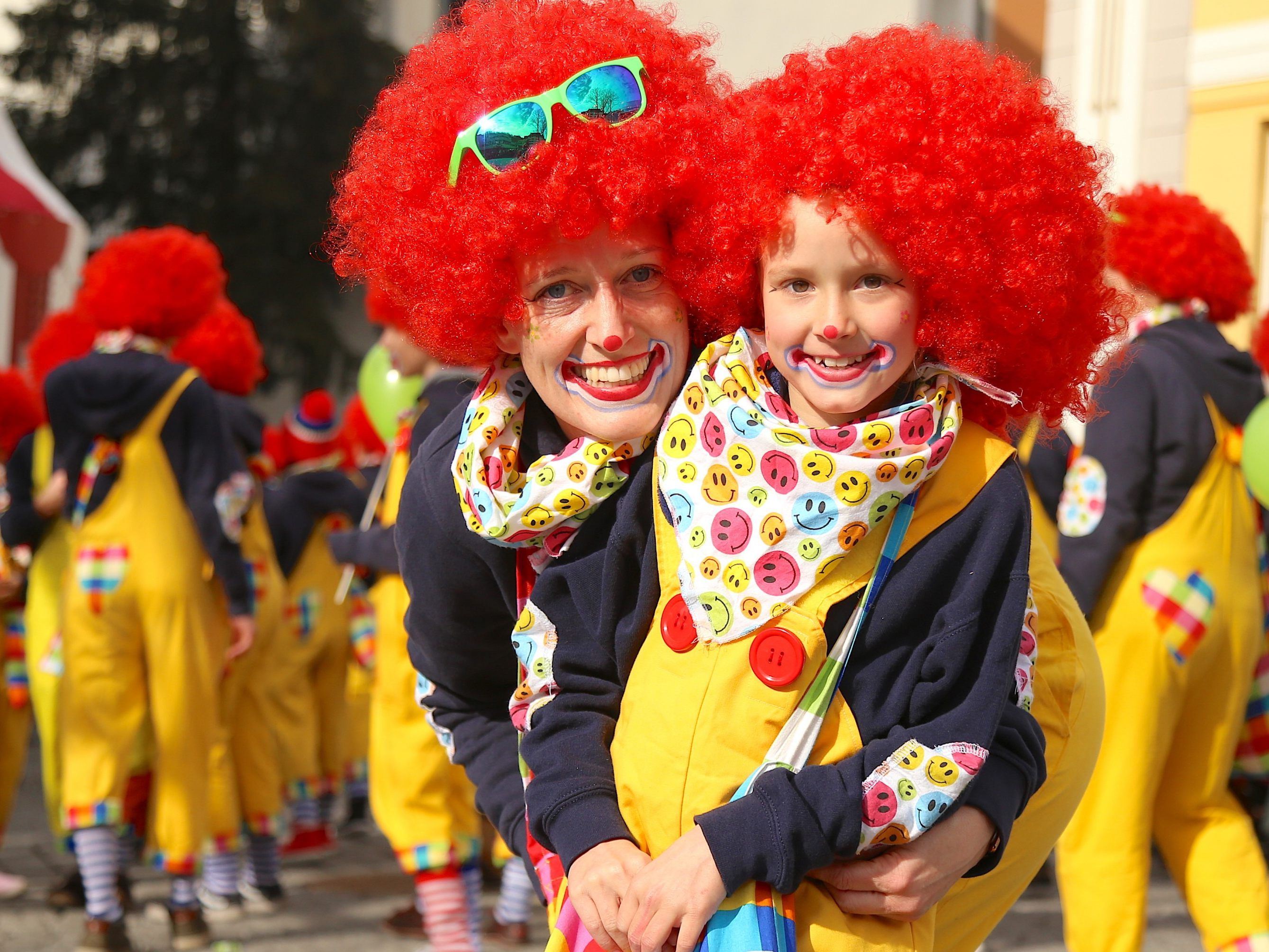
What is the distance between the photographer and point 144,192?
16625 mm

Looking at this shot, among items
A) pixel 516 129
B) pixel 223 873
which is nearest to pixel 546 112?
pixel 516 129

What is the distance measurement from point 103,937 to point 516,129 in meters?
3.82

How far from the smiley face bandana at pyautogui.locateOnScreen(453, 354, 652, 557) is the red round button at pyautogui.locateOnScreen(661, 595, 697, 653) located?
0.74 ft

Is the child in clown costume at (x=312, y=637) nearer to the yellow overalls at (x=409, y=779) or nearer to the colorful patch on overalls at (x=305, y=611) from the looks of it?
the colorful patch on overalls at (x=305, y=611)

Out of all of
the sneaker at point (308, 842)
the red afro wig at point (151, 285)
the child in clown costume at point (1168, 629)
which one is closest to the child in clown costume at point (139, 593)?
the red afro wig at point (151, 285)

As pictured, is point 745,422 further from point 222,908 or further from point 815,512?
point 222,908

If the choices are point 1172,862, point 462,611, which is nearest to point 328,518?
point 1172,862

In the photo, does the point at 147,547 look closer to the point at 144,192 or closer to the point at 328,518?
the point at 328,518

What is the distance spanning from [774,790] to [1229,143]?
848cm

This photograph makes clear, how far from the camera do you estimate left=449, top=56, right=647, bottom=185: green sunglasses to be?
2102 mm

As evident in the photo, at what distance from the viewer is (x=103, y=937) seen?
15.9ft

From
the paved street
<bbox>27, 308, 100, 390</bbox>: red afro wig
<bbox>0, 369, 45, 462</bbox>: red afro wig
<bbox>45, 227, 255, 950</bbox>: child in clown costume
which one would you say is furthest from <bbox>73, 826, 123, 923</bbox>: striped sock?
<bbox>27, 308, 100, 390</bbox>: red afro wig

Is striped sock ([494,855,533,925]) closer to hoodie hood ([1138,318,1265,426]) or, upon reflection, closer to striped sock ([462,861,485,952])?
striped sock ([462,861,485,952])

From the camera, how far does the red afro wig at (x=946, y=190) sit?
6.36 ft
